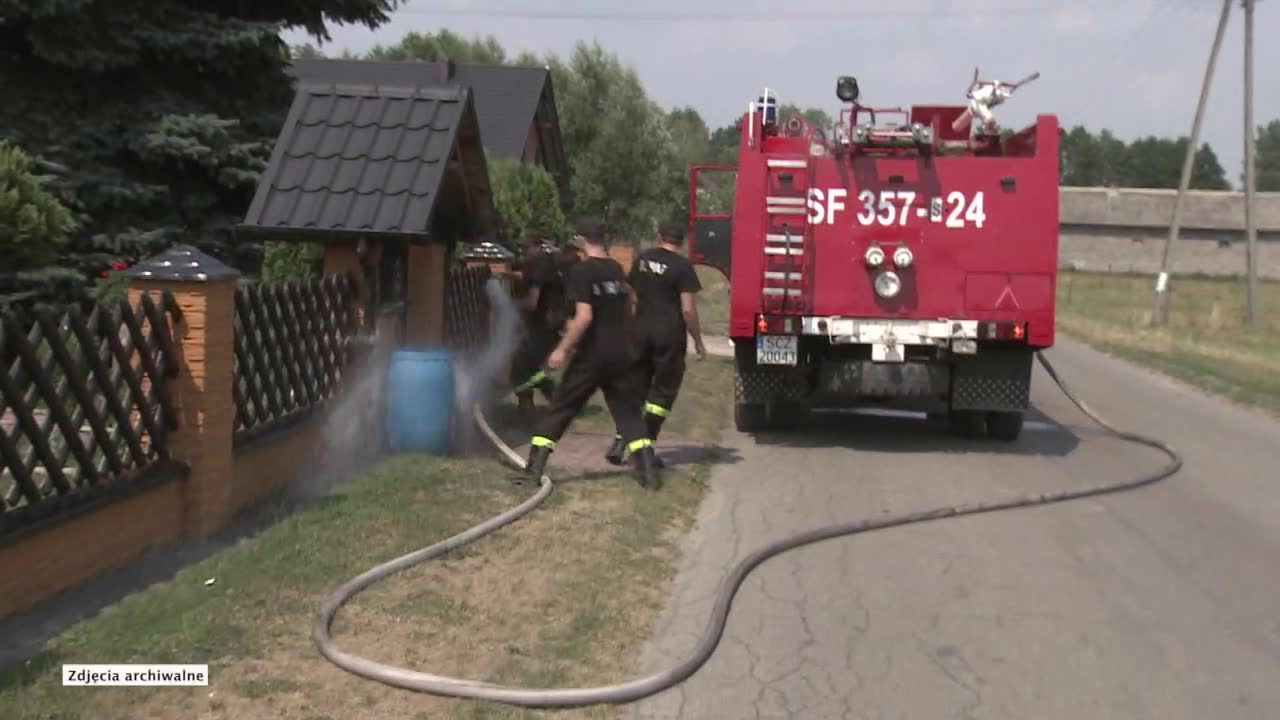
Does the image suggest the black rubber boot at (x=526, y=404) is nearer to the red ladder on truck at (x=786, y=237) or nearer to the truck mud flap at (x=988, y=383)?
the red ladder on truck at (x=786, y=237)

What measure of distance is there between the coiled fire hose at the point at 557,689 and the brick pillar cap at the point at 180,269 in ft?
6.39

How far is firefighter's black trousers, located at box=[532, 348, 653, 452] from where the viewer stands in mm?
9820

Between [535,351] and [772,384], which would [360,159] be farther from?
[772,384]

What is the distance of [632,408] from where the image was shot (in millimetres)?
10109

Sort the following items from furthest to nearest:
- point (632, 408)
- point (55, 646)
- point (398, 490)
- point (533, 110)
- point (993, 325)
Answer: point (533, 110) < point (993, 325) < point (632, 408) < point (398, 490) < point (55, 646)

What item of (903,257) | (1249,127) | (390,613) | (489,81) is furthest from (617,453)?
(489,81)

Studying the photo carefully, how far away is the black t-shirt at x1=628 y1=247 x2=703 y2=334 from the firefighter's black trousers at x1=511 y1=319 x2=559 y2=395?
87.1 inches

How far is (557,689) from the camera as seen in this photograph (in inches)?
217

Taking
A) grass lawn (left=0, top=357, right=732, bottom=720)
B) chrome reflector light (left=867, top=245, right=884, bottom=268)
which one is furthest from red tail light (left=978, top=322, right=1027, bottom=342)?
grass lawn (left=0, top=357, right=732, bottom=720)

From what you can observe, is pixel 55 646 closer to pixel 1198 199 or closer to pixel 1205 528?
pixel 1205 528

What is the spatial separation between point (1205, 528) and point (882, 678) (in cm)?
455

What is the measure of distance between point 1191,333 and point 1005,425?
23036mm

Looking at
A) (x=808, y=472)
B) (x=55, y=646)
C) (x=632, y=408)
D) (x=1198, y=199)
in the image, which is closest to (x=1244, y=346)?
(x=808, y=472)

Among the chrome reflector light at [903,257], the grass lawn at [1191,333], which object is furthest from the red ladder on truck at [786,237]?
the grass lawn at [1191,333]
